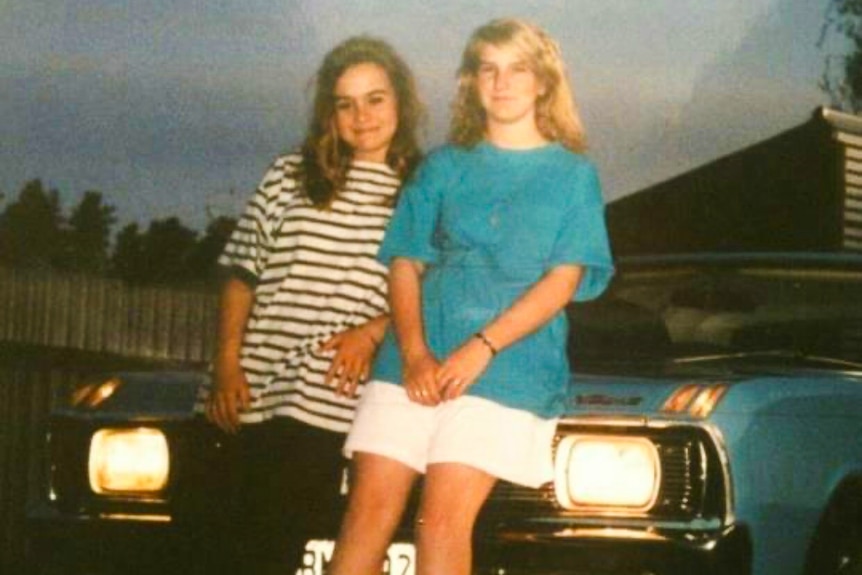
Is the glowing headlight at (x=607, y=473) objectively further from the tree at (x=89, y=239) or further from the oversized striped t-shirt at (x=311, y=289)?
the tree at (x=89, y=239)

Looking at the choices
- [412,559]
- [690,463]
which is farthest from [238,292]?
[690,463]

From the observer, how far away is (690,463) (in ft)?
15.4

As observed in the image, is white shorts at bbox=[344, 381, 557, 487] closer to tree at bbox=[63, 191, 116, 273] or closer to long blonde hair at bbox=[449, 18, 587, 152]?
long blonde hair at bbox=[449, 18, 587, 152]

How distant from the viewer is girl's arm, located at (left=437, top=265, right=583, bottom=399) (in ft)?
13.0

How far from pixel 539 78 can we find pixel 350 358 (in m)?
0.74

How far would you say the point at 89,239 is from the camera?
25797mm

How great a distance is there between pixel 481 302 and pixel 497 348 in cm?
13

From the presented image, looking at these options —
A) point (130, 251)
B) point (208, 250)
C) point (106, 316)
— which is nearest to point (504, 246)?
point (106, 316)

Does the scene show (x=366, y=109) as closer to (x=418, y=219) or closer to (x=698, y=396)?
(x=418, y=219)

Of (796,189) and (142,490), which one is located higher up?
(796,189)

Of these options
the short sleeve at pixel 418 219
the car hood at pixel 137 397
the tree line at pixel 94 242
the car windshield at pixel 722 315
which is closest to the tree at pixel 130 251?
the tree line at pixel 94 242

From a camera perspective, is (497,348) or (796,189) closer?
(497,348)

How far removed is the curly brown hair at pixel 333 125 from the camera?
14.8ft

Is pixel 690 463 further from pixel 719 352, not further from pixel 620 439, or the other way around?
pixel 719 352
